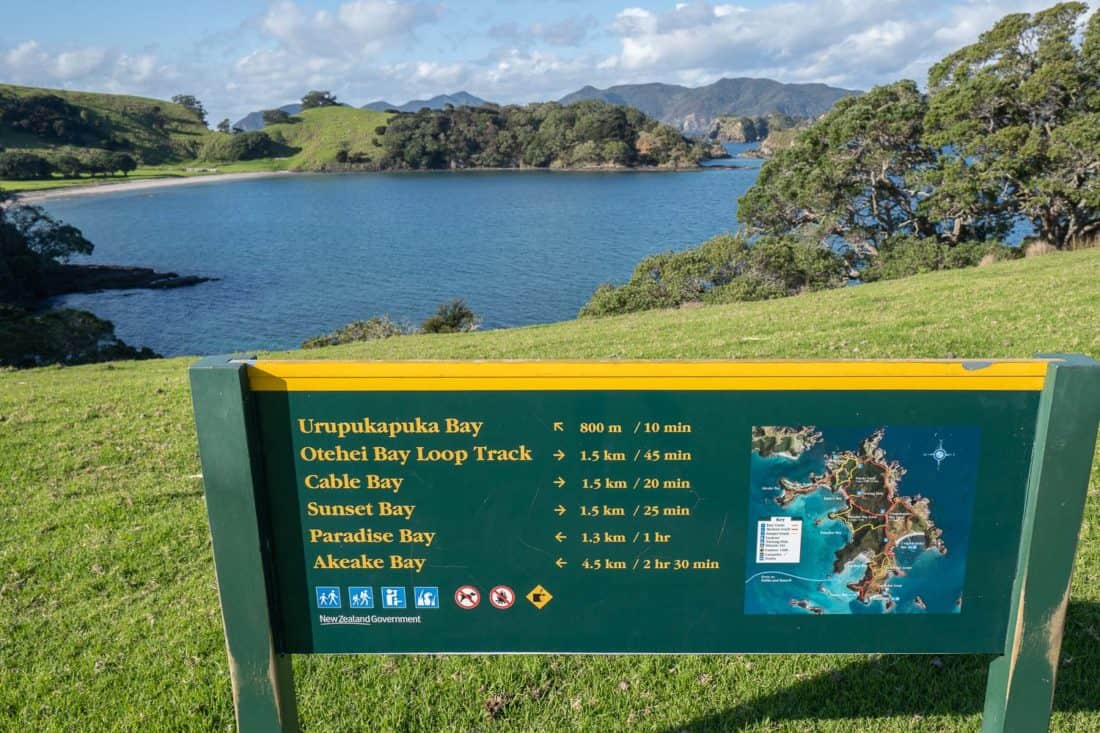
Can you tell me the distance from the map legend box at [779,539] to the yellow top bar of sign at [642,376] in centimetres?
56

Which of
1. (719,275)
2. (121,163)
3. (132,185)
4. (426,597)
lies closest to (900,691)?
(426,597)

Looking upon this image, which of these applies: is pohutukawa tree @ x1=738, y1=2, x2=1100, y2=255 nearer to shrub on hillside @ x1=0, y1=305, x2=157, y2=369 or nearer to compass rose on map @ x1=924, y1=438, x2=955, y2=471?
shrub on hillside @ x1=0, y1=305, x2=157, y2=369

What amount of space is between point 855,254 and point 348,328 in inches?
841

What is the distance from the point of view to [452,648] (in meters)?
3.22

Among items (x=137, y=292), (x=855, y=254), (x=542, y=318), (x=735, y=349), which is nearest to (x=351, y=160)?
(x=137, y=292)

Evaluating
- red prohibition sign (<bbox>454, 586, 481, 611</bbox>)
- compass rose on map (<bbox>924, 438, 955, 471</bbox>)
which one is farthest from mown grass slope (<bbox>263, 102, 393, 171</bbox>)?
compass rose on map (<bbox>924, 438, 955, 471</bbox>)

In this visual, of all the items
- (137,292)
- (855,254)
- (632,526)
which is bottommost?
(137,292)

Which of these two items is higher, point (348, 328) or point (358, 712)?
point (358, 712)

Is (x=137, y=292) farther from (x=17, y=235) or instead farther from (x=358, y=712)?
(x=358, y=712)

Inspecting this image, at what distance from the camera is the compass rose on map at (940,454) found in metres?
2.91

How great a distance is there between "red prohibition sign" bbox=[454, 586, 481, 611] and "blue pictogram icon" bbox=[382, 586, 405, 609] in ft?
0.72

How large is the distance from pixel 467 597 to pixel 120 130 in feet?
645

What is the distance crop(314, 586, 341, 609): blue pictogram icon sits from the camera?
3.15 metres

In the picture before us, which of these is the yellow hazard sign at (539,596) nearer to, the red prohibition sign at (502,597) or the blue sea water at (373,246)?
the red prohibition sign at (502,597)
